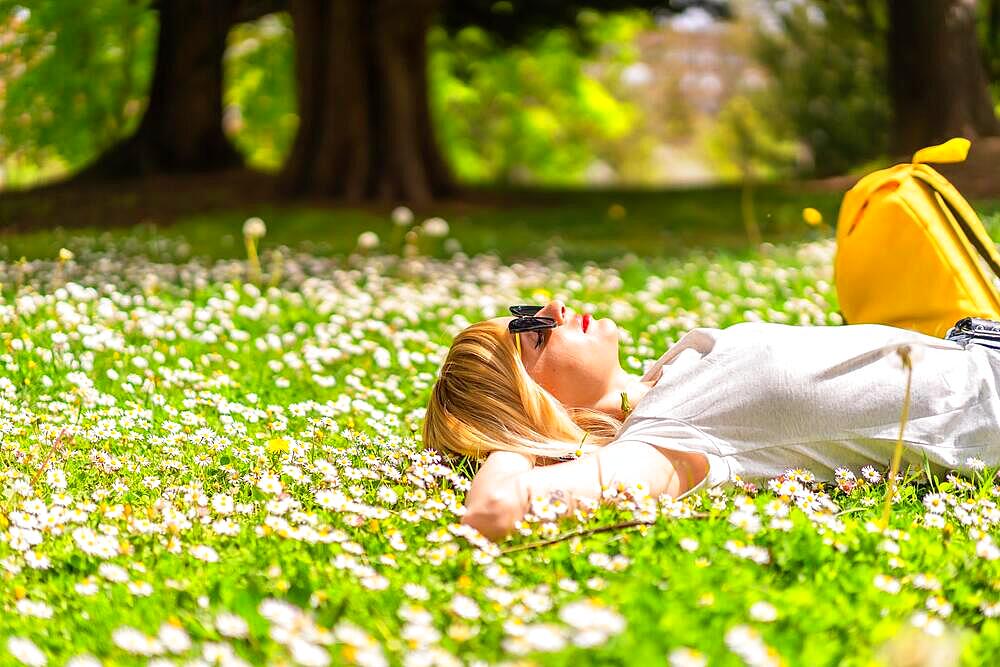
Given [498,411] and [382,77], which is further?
[382,77]

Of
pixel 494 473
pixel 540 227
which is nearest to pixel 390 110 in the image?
pixel 540 227

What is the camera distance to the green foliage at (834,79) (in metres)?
22.3

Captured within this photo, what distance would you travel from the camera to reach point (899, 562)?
117 inches

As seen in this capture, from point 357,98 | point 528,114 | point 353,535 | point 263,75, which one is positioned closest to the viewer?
point 353,535

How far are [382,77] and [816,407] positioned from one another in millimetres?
12344

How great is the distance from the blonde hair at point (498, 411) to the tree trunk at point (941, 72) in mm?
13469

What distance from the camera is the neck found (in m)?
4.09

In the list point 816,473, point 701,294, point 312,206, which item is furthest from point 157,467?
point 312,206

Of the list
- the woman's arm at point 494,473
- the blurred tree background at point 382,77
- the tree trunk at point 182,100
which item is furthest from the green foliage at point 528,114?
the woman's arm at point 494,473

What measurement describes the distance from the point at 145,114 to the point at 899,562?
700 inches

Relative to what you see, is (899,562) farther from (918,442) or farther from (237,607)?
(237,607)

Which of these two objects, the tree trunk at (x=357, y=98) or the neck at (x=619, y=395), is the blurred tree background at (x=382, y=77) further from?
the neck at (x=619, y=395)

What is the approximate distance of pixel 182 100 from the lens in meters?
18.5

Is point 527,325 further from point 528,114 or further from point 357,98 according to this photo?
point 528,114
